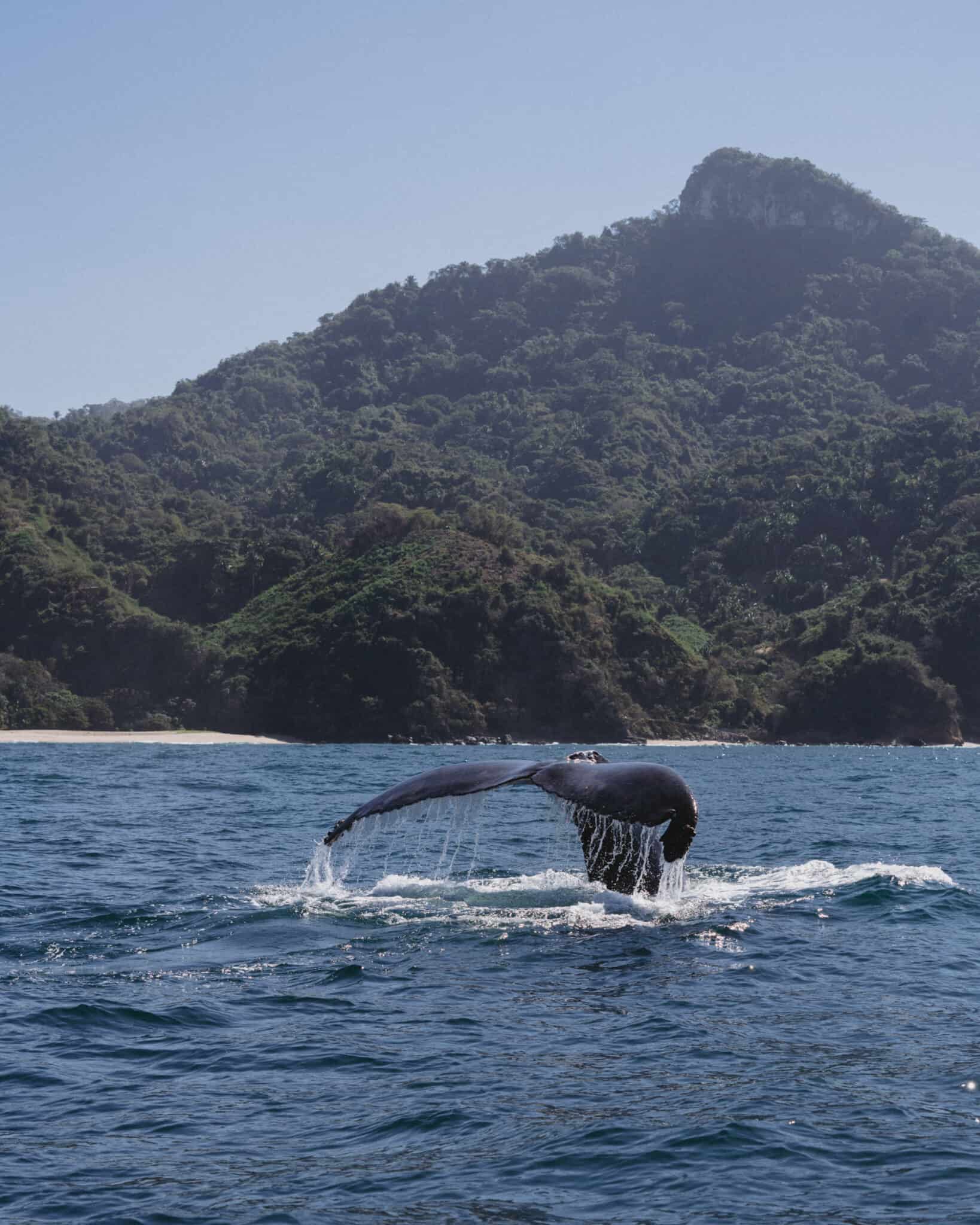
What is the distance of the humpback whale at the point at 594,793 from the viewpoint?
11.2 meters

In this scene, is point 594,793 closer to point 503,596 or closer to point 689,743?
point 689,743

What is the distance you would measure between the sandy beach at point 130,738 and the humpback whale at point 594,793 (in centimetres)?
6378

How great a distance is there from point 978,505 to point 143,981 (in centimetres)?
10876

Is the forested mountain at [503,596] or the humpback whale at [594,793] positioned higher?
the forested mountain at [503,596]

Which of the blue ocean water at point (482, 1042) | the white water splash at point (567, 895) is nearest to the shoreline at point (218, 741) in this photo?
the blue ocean water at point (482, 1042)

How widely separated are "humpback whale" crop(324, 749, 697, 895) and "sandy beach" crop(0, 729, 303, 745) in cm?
6378

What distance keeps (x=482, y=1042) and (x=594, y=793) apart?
226 cm

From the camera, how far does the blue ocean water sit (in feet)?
25.9

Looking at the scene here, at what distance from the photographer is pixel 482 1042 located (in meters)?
10.7

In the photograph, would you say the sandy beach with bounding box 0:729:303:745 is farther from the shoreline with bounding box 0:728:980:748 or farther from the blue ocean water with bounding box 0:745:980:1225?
the blue ocean water with bounding box 0:745:980:1225

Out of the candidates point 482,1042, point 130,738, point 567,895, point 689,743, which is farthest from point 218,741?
point 482,1042

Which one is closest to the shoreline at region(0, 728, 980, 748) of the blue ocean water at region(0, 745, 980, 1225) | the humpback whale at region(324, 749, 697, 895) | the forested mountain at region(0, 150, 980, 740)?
the forested mountain at region(0, 150, 980, 740)

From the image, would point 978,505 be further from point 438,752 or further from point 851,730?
point 438,752

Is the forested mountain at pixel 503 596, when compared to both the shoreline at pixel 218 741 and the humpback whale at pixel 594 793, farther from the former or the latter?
the humpback whale at pixel 594 793
